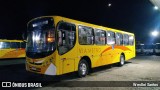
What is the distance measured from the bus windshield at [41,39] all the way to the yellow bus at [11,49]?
14.6 m

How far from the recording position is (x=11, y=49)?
2309cm

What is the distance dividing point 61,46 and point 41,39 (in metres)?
0.98

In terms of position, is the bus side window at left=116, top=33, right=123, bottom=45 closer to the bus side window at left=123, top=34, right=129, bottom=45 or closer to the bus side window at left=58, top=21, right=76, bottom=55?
the bus side window at left=123, top=34, right=129, bottom=45

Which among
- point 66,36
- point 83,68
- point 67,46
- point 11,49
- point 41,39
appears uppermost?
point 66,36

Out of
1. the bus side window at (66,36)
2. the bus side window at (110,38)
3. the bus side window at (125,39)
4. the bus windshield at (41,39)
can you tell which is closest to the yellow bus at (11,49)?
the bus side window at (125,39)

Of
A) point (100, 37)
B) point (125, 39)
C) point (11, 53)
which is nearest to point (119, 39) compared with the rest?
point (125, 39)

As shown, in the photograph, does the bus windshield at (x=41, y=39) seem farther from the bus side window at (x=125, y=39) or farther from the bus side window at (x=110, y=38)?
the bus side window at (x=125, y=39)

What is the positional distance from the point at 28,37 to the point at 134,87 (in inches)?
218

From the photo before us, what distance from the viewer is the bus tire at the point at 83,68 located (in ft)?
32.0

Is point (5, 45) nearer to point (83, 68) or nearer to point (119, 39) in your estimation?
point (119, 39)

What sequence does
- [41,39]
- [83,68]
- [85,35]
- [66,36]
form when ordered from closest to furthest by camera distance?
[41,39], [66,36], [83,68], [85,35]

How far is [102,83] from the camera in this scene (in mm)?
8344

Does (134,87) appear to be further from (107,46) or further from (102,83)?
(107,46)

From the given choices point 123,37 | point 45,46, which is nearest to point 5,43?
point 123,37
